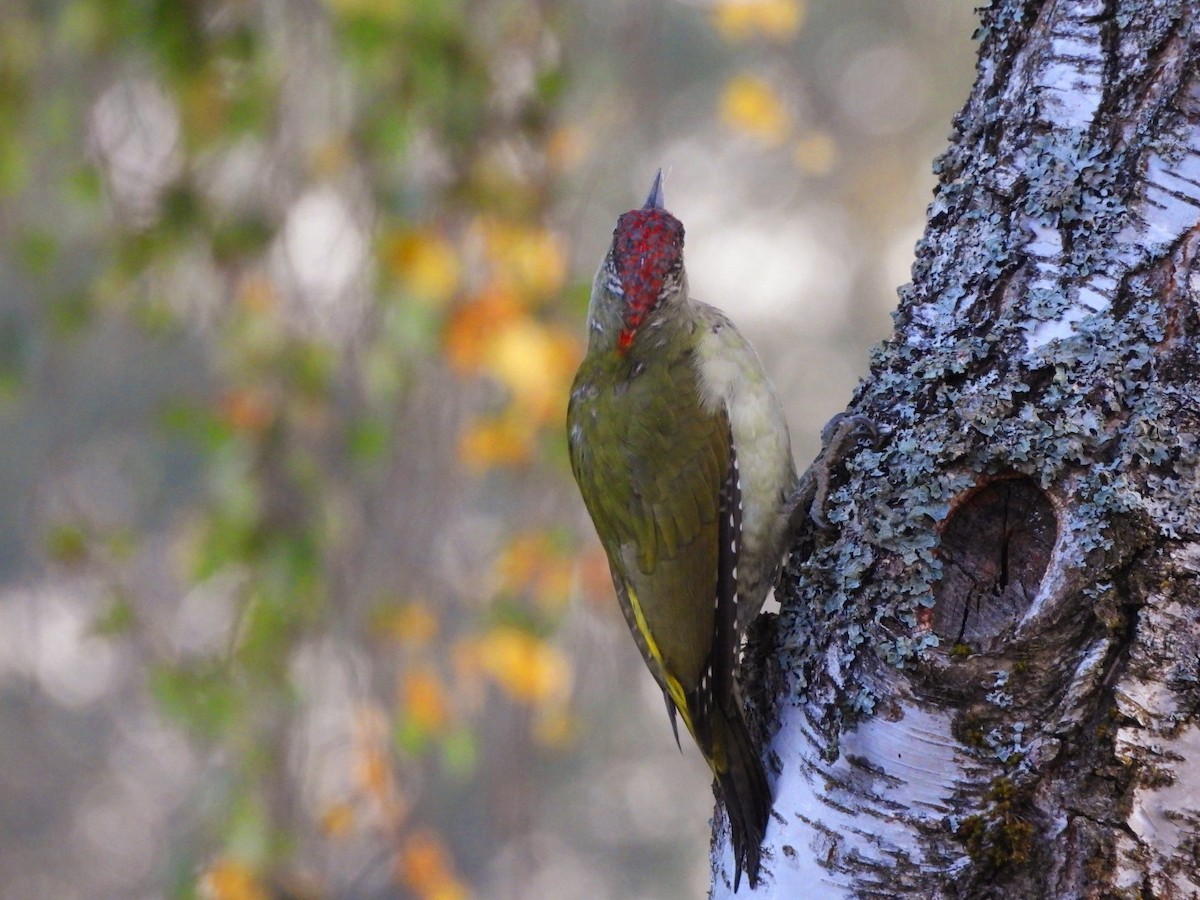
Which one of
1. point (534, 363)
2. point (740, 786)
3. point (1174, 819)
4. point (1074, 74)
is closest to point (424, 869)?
point (534, 363)

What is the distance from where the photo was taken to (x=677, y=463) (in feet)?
8.26

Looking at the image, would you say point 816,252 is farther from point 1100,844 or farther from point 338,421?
point 1100,844

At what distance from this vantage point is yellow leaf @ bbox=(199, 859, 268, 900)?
3.25 metres

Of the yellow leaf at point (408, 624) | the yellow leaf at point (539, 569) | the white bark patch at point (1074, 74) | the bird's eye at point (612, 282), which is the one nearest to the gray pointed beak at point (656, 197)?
the bird's eye at point (612, 282)

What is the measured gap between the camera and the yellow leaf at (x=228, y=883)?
325cm

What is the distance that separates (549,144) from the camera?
3631mm

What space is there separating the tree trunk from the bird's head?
67cm

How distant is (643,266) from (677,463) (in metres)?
0.41

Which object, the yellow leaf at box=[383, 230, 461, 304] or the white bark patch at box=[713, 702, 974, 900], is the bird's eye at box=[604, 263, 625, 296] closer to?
the yellow leaf at box=[383, 230, 461, 304]

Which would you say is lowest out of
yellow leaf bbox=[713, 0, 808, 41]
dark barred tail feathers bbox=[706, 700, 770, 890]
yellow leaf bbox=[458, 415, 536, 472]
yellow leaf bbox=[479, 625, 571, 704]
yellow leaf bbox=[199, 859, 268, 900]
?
dark barred tail feathers bbox=[706, 700, 770, 890]

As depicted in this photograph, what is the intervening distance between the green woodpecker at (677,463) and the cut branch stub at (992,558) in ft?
2.21

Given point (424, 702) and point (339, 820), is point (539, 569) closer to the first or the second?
point (424, 702)

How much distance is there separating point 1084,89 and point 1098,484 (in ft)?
2.05

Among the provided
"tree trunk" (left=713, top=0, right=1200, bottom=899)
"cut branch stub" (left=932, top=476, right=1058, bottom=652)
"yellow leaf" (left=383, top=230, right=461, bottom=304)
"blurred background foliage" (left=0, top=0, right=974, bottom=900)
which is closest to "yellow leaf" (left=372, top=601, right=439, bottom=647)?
"blurred background foliage" (left=0, top=0, right=974, bottom=900)
